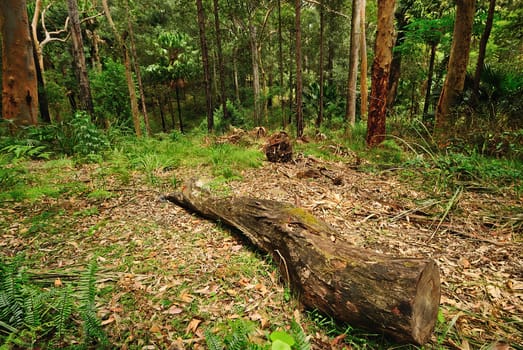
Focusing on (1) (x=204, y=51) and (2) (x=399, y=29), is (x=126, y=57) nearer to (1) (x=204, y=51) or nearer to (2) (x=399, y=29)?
(1) (x=204, y=51)

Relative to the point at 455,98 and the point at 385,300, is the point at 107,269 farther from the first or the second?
the point at 455,98

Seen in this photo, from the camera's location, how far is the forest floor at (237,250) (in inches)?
62.1

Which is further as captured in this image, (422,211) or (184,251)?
(422,211)

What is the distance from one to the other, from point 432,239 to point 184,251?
2.52m

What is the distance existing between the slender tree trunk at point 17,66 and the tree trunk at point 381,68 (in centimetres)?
806

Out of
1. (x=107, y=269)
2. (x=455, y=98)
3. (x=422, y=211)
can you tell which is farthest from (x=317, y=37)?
(x=107, y=269)

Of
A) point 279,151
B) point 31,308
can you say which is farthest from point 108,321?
point 279,151

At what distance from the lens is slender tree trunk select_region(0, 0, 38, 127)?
17.9ft

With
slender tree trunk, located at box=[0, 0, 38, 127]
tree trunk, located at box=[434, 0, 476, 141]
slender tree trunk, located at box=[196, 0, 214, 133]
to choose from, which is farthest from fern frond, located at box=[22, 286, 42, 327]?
slender tree trunk, located at box=[196, 0, 214, 133]

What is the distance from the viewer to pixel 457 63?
6.07m

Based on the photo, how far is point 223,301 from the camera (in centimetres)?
180

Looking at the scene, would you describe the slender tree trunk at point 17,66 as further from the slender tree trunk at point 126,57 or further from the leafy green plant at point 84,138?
the slender tree trunk at point 126,57

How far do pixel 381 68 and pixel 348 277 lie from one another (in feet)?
18.2

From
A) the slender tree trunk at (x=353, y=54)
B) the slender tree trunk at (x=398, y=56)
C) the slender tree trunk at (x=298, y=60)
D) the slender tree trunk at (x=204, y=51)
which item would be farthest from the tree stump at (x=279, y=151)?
the slender tree trunk at (x=398, y=56)
